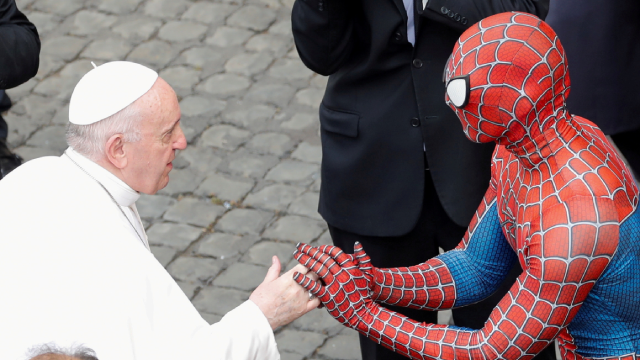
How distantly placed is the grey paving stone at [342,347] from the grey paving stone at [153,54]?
123 inches

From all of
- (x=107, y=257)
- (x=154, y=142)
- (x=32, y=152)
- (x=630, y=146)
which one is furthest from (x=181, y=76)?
(x=107, y=257)

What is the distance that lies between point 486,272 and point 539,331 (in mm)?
548

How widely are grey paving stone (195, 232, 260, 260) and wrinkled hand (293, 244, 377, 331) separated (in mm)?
2493

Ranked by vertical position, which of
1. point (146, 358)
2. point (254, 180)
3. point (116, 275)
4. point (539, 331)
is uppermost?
point (539, 331)

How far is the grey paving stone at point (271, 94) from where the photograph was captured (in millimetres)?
6602

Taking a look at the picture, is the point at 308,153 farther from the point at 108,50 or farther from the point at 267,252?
the point at 108,50

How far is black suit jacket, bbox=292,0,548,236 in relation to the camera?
3.29 m

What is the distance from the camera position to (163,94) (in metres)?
3.16

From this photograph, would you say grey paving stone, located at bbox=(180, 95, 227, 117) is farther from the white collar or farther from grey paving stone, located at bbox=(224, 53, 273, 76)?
the white collar

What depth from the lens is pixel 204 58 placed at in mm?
7062

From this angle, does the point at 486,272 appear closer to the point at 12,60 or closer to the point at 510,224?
the point at 510,224

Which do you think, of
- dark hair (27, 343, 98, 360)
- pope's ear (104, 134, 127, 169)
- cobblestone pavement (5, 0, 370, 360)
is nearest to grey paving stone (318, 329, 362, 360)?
cobblestone pavement (5, 0, 370, 360)

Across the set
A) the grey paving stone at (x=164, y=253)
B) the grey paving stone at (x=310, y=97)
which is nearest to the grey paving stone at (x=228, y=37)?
the grey paving stone at (x=310, y=97)

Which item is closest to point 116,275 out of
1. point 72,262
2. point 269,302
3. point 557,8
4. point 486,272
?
point 72,262
